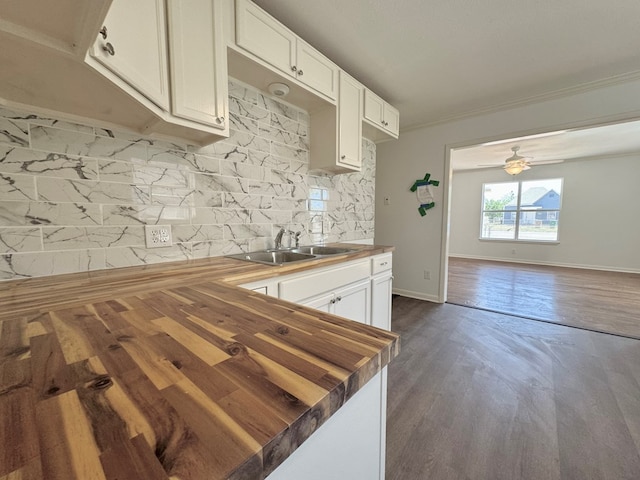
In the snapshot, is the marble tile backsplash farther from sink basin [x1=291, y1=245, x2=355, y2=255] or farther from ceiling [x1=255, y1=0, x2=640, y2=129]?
ceiling [x1=255, y1=0, x2=640, y2=129]

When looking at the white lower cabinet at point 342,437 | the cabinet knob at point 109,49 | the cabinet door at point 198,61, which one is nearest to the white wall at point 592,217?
the white lower cabinet at point 342,437

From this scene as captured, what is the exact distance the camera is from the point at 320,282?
5.10ft

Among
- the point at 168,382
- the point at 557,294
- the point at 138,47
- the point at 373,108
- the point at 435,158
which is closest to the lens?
the point at 168,382

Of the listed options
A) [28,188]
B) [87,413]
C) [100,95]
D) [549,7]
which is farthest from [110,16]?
[549,7]

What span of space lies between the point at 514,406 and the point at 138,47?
248cm

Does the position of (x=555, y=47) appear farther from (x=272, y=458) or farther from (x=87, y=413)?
(x=87, y=413)

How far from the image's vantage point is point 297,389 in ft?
1.30

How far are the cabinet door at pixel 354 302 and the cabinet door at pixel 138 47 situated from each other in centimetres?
135

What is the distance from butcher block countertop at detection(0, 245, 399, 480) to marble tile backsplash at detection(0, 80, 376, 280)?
1.49ft

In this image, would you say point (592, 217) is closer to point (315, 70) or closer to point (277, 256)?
point (315, 70)

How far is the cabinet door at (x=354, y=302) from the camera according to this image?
1709mm

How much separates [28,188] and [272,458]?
140 cm

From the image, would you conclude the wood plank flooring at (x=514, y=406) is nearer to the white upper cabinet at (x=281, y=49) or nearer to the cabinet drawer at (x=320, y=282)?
the cabinet drawer at (x=320, y=282)

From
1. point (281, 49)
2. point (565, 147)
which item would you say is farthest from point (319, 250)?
point (565, 147)
